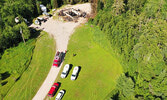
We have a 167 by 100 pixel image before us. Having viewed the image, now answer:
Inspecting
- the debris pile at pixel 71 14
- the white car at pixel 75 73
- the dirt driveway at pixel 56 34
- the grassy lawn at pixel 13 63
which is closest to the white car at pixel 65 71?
the white car at pixel 75 73

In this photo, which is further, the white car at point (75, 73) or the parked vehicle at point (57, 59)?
Answer: the parked vehicle at point (57, 59)

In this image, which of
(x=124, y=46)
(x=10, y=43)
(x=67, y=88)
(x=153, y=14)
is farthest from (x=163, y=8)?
(x=10, y=43)

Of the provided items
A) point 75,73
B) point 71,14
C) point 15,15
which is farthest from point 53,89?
point 15,15

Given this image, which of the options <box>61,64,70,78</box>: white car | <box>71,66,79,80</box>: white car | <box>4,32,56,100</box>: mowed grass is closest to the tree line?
<box>4,32,56,100</box>: mowed grass

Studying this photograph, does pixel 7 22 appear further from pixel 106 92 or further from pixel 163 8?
pixel 163 8

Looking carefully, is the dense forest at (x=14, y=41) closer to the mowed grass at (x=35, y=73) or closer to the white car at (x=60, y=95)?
the mowed grass at (x=35, y=73)

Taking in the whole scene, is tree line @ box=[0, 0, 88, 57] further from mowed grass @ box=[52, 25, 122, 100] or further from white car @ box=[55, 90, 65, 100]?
white car @ box=[55, 90, 65, 100]

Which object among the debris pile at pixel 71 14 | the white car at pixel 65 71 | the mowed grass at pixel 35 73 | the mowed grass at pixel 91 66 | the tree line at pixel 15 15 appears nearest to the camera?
the mowed grass at pixel 91 66
